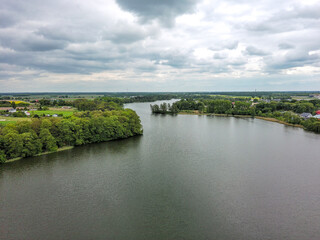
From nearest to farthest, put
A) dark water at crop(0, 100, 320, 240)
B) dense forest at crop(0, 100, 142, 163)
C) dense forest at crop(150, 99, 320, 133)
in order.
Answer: dark water at crop(0, 100, 320, 240), dense forest at crop(0, 100, 142, 163), dense forest at crop(150, 99, 320, 133)

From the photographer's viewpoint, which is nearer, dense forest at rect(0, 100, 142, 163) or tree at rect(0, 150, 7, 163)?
tree at rect(0, 150, 7, 163)

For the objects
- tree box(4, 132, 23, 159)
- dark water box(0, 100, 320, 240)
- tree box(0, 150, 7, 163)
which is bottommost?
dark water box(0, 100, 320, 240)

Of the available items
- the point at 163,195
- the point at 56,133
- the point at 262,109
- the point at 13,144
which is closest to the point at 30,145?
the point at 13,144

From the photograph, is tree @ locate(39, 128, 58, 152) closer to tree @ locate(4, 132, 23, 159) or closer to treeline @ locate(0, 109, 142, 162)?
treeline @ locate(0, 109, 142, 162)

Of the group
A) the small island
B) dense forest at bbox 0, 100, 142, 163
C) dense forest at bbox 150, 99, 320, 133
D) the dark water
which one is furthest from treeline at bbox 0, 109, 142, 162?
dense forest at bbox 150, 99, 320, 133

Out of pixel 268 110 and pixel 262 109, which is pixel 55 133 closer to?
pixel 268 110

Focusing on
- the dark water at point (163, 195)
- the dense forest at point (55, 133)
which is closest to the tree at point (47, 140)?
the dense forest at point (55, 133)
